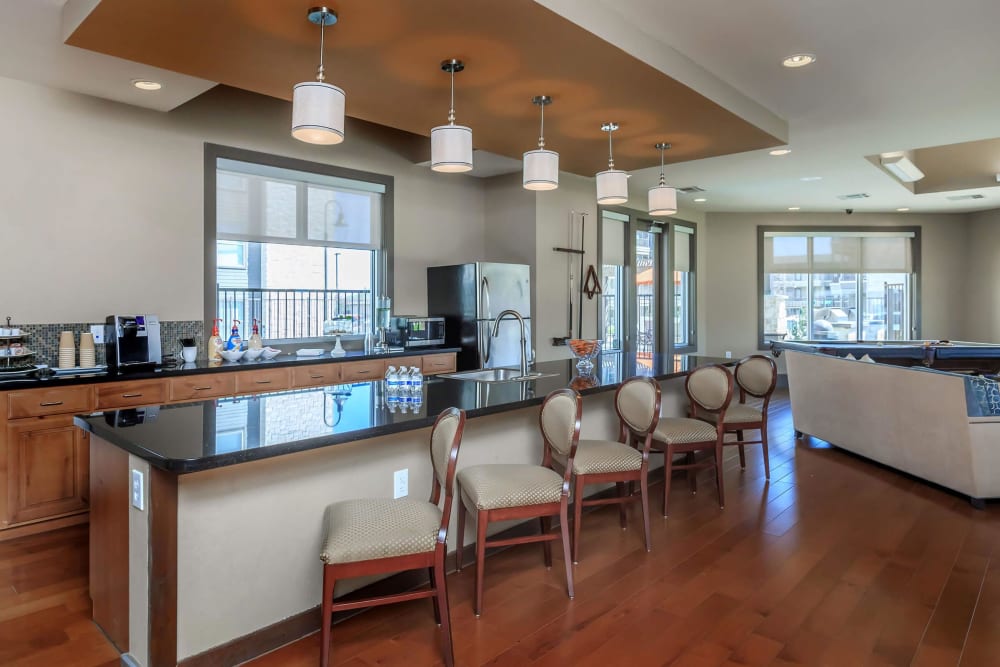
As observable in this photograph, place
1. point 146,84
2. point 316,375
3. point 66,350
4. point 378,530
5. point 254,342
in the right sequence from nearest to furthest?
point 378,530 < point 146,84 < point 66,350 < point 316,375 < point 254,342

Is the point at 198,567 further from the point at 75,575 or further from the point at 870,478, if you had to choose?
the point at 870,478

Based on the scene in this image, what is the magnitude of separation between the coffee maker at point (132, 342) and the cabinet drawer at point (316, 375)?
898 mm

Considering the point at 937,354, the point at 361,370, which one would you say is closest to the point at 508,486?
the point at 361,370

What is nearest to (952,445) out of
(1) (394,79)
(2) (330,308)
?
(1) (394,79)

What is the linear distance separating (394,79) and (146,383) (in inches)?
92.1

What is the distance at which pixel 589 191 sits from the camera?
7059 mm

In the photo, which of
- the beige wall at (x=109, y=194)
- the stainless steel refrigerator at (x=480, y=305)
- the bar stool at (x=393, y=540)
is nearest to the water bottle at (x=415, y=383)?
the bar stool at (x=393, y=540)

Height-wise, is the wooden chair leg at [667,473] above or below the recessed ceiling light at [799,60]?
below

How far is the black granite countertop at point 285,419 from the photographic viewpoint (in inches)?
75.5

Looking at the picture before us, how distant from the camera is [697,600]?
2652mm

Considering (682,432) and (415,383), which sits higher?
(415,383)

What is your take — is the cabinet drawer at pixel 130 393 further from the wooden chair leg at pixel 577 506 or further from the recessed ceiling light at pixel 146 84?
the wooden chair leg at pixel 577 506

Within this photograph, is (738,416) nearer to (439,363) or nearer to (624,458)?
(624,458)

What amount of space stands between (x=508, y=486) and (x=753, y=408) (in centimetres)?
272
